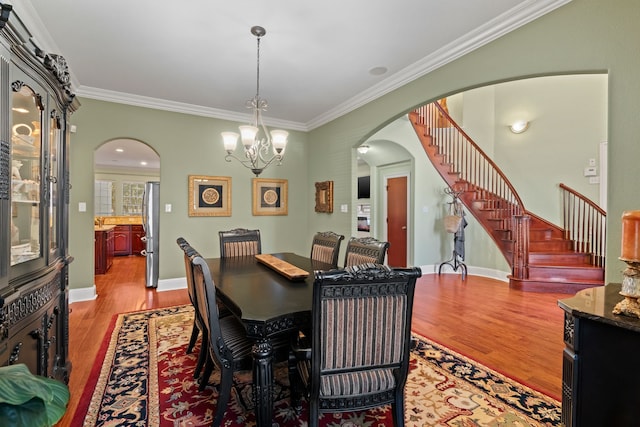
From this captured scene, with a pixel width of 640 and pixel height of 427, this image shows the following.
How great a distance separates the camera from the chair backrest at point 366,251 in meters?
2.48

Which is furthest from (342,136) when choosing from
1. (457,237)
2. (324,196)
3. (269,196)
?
(457,237)

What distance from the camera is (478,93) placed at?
6328mm

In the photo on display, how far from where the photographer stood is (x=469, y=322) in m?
3.38

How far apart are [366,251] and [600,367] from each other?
5.43 feet

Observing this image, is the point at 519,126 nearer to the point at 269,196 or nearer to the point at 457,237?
the point at 457,237

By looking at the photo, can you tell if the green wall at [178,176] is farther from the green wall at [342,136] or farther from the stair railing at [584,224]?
the stair railing at [584,224]

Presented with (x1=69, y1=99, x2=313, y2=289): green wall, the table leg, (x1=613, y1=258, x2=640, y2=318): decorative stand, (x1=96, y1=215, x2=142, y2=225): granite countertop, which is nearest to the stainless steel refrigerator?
(x1=69, y1=99, x2=313, y2=289): green wall

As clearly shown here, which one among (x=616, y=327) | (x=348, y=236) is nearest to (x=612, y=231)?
(x=616, y=327)

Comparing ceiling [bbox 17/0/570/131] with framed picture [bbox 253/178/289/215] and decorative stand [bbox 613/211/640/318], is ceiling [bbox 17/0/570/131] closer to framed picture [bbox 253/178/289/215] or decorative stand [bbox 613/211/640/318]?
framed picture [bbox 253/178/289/215]

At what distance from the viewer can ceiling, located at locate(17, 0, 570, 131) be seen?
241 cm

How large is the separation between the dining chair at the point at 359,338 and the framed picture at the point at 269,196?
411 cm

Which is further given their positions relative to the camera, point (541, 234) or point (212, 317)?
point (541, 234)

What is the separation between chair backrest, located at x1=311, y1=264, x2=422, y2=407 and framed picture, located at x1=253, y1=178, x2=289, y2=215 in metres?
4.20

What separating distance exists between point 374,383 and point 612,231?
1838 millimetres
